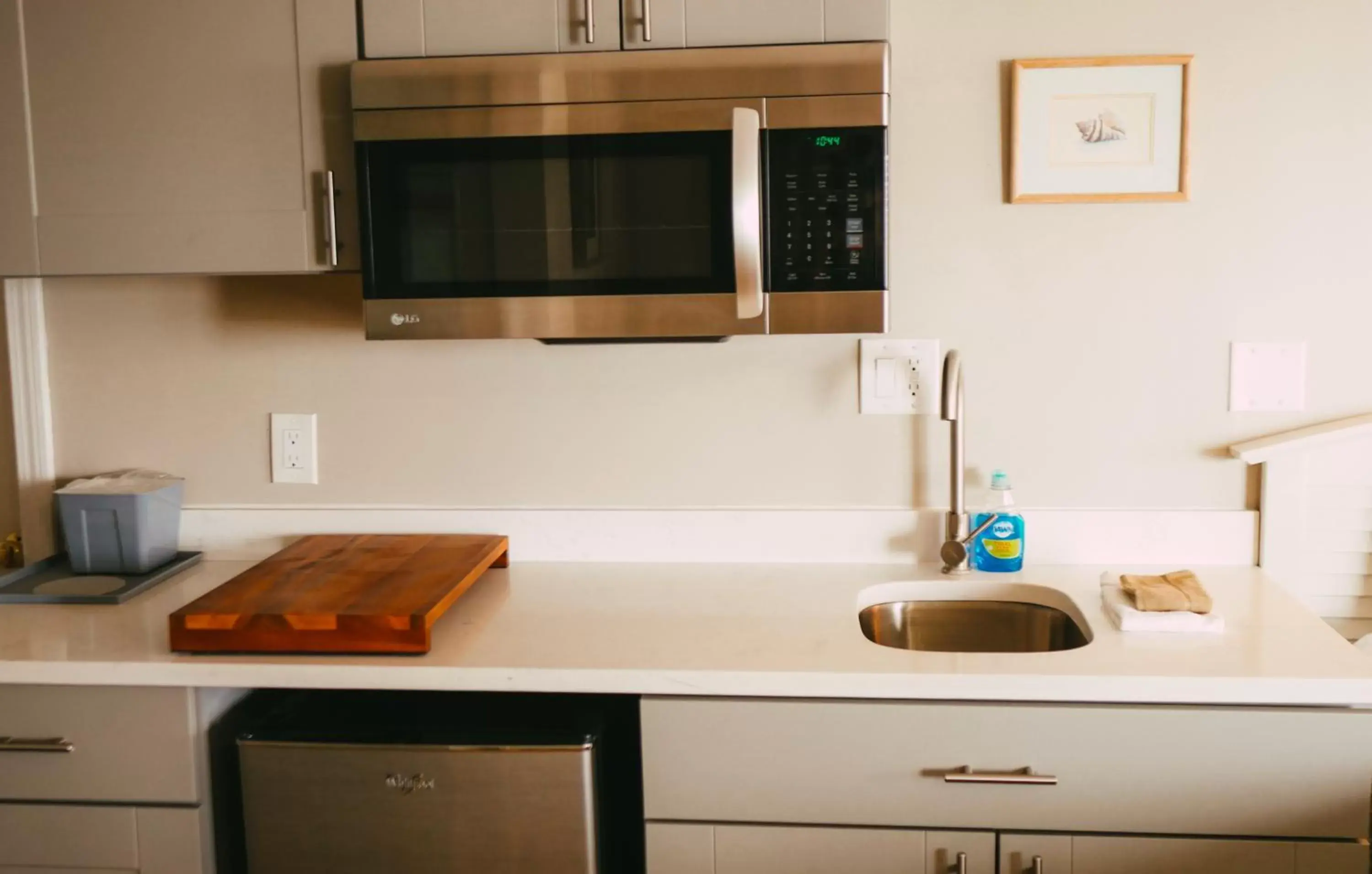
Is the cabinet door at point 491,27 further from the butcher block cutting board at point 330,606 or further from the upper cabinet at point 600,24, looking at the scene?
the butcher block cutting board at point 330,606

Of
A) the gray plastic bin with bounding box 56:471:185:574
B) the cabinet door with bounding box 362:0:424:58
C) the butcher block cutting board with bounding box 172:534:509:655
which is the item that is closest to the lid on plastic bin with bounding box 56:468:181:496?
the gray plastic bin with bounding box 56:471:185:574

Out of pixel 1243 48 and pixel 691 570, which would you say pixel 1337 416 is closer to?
pixel 1243 48

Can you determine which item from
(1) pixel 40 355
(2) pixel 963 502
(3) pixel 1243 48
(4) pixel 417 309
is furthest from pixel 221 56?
A: (3) pixel 1243 48

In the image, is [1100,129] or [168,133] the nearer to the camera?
[168,133]

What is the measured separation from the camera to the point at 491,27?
174 centimetres

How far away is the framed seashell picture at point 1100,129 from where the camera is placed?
190cm

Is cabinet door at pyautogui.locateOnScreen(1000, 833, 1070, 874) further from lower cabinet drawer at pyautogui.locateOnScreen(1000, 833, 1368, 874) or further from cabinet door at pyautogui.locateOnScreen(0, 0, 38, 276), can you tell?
cabinet door at pyautogui.locateOnScreen(0, 0, 38, 276)

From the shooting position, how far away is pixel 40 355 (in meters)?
2.16

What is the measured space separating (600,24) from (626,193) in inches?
9.8

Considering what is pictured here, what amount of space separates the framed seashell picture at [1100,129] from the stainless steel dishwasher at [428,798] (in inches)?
44.9

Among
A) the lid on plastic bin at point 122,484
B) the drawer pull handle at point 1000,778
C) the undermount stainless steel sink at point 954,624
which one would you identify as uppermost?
the lid on plastic bin at point 122,484

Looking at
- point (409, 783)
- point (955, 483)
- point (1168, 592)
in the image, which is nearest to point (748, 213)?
point (955, 483)

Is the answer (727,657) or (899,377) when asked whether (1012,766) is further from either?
(899,377)

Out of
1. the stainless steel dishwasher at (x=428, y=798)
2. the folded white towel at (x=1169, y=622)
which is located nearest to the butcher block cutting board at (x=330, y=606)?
the stainless steel dishwasher at (x=428, y=798)
